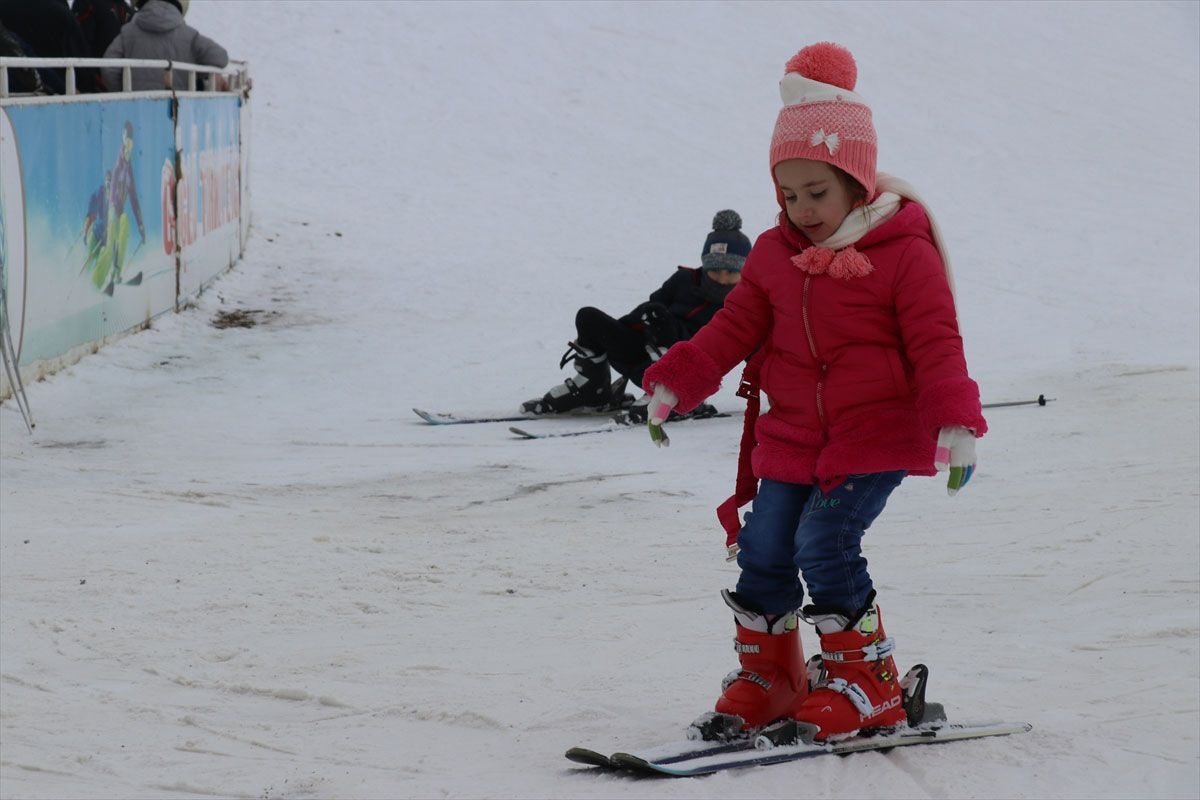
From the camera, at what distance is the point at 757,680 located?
386cm

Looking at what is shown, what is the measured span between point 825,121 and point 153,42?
9701 millimetres

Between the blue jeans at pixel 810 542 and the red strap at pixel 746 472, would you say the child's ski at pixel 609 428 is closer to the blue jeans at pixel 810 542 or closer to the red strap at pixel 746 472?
the red strap at pixel 746 472

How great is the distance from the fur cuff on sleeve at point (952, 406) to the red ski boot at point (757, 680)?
2.59ft

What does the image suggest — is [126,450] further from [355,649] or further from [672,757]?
[672,757]

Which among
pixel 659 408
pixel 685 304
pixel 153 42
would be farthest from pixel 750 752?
pixel 153 42

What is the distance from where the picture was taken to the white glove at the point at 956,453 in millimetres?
3311

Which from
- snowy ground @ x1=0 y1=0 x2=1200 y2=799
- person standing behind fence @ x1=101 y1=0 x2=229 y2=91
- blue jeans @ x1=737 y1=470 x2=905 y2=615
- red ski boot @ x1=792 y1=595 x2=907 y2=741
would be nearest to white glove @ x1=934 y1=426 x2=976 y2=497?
blue jeans @ x1=737 y1=470 x2=905 y2=615

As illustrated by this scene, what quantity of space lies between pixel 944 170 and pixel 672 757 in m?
19.5

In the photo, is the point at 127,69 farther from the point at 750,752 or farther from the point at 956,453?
the point at 956,453

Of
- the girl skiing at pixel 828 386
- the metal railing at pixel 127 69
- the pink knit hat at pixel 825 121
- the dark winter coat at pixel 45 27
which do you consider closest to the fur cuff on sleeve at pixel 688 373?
the girl skiing at pixel 828 386

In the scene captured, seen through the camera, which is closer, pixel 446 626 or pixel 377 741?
pixel 377 741

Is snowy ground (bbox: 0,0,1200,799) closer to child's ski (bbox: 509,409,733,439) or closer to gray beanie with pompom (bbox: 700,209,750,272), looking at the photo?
child's ski (bbox: 509,409,733,439)

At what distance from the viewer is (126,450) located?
25.9 feet

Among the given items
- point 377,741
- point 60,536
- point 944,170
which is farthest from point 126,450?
point 944,170
